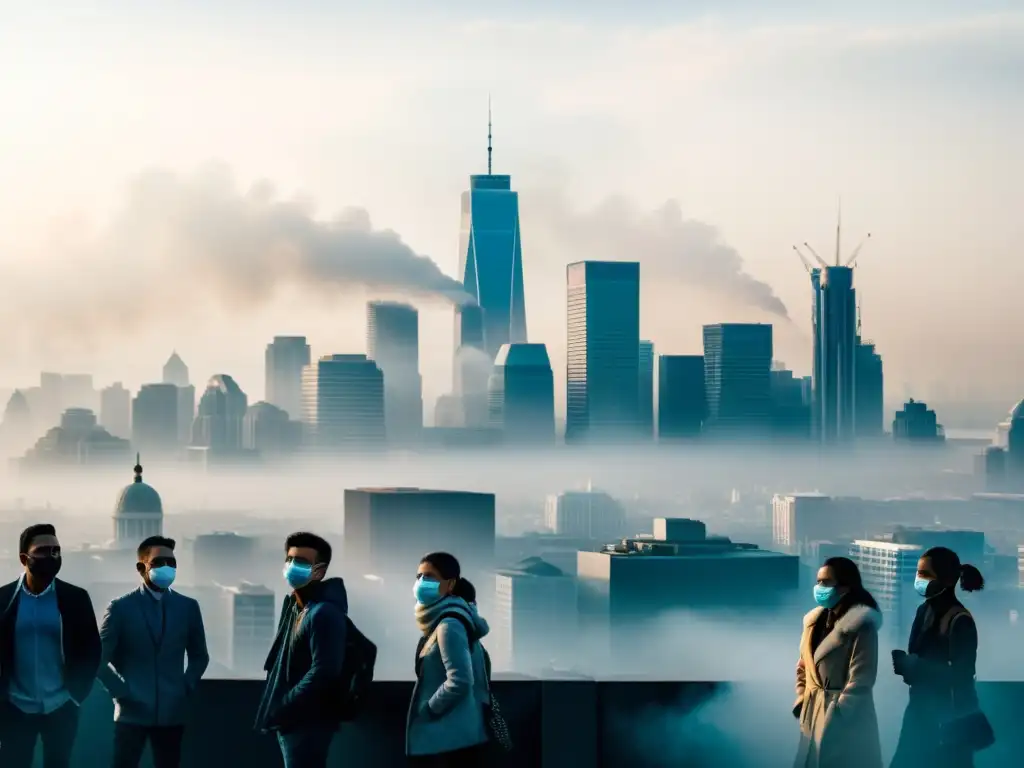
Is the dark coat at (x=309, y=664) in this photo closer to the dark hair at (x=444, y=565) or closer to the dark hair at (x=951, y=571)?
the dark hair at (x=444, y=565)

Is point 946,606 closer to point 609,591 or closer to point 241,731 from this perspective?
point 241,731

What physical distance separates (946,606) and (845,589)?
709 mm

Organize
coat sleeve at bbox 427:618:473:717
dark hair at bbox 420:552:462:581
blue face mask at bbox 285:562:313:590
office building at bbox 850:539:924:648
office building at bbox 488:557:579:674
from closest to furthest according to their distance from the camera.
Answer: coat sleeve at bbox 427:618:473:717, dark hair at bbox 420:552:462:581, blue face mask at bbox 285:562:313:590, office building at bbox 850:539:924:648, office building at bbox 488:557:579:674

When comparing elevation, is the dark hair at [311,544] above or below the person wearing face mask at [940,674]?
above

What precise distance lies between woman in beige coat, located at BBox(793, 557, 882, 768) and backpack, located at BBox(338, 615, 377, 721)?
2025mm

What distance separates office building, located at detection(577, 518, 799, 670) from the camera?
598 ft

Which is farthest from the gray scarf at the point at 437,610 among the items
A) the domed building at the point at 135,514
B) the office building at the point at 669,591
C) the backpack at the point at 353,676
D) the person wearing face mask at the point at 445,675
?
the domed building at the point at 135,514

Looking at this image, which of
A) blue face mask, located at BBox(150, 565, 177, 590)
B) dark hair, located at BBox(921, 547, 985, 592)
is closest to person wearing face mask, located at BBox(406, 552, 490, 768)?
blue face mask, located at BBox(150, 565, 177, 590)

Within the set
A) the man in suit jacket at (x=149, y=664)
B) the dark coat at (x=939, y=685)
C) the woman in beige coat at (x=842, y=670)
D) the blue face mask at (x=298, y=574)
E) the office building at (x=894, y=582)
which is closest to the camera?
the blue face mask at (x=298, y=574)

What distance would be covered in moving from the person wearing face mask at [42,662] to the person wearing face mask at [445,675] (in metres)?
1.59

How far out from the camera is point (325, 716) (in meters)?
7.79

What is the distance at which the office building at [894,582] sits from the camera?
171750mm

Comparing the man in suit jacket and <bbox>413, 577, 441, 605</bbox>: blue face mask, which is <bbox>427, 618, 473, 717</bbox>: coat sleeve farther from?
the man in suit jacket

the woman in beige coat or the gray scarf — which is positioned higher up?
the gray scarf
